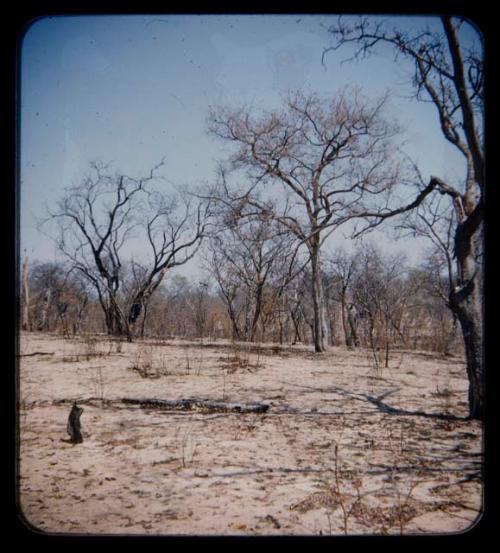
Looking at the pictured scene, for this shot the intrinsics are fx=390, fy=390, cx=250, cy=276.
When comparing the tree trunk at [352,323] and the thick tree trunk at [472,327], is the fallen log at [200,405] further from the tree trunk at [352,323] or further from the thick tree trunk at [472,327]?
the tree trunk at [352,323]

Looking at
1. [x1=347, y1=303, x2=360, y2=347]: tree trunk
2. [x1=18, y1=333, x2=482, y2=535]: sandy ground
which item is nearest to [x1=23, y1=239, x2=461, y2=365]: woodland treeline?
[x1=347, y1=303, x2=360, y2=347]: tree trunk

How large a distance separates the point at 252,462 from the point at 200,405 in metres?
1.60

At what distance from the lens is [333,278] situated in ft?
63.2

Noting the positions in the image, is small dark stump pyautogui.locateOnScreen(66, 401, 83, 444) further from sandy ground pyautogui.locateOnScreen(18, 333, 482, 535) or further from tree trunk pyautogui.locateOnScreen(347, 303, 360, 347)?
tree trunk pyautogui.locateOnScreen(347, 303, 360, 347)

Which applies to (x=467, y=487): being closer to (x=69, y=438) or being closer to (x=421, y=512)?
(x=421, y=512)

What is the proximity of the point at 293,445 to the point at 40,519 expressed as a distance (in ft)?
5.87

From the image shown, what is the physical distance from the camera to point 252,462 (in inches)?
106

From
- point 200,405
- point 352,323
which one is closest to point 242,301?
point 352,323

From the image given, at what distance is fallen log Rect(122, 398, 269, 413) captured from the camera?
4.07 m

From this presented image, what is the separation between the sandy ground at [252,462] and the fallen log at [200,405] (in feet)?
0.38

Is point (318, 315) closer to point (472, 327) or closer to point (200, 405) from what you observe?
point (200, 405)

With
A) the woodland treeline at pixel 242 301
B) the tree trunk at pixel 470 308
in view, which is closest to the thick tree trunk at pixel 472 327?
the tree trunk at pixel 470 308

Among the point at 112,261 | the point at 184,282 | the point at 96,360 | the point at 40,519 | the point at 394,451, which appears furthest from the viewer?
the point at 184,282
